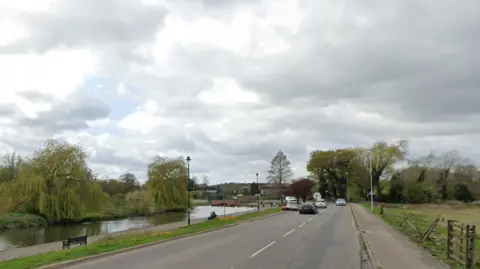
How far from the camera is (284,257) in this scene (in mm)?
16141

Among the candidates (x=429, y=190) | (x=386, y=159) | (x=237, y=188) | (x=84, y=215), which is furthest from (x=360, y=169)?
(x=237, y=188)

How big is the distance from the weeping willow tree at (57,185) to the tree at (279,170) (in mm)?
74007

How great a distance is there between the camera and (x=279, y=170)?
125375 millimetres

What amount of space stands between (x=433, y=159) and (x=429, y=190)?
56.3 feet

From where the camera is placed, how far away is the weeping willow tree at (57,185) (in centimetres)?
4972

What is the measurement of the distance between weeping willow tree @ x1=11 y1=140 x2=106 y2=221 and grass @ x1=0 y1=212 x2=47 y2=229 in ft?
3.94

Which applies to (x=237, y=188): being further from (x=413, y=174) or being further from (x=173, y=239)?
(x=173, y=239)

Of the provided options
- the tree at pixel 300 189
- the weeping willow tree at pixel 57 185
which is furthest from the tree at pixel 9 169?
the tree at pixel 300 189

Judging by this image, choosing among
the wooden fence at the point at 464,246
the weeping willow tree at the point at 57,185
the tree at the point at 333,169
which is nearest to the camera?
the wooden fence at the point at 464,246

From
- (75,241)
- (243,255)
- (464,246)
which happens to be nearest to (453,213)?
(464,246)

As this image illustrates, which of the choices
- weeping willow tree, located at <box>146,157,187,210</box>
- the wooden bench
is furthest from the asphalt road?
weeping willow tree, located at <box>146,157,187,210</box>

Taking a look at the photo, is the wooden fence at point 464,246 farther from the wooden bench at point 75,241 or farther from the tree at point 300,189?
the tree at point 300,189

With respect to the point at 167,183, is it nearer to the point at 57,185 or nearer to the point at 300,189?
the point at 57,185

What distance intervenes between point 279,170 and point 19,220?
85.4 m
